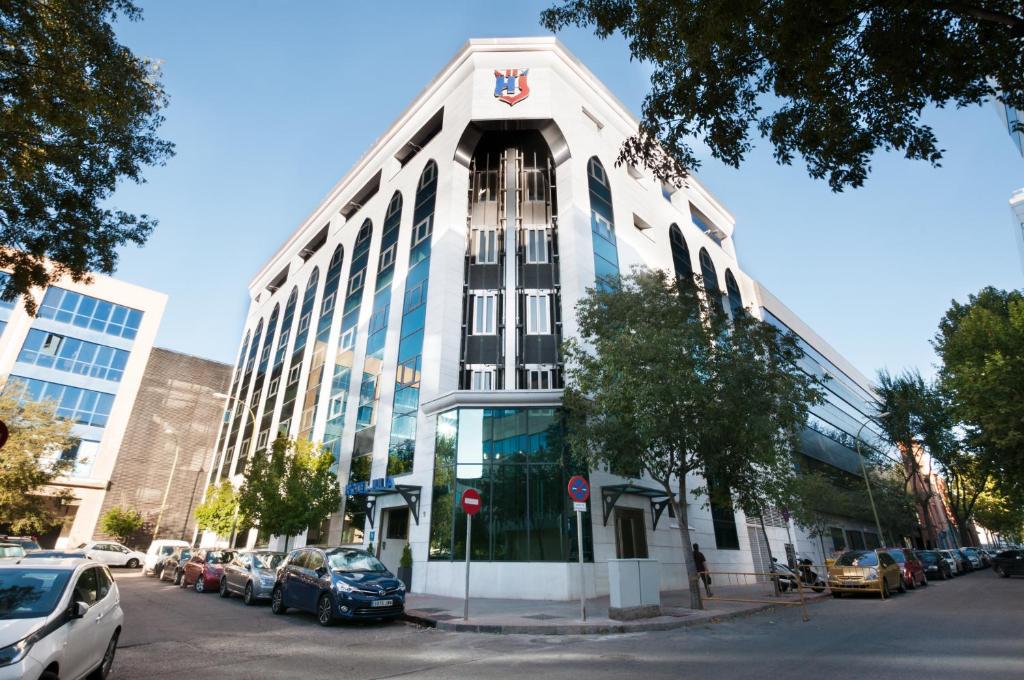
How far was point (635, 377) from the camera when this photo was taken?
13883 millimetres

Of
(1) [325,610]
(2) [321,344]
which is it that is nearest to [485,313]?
(1) [325,610]

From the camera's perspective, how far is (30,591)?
5.36m

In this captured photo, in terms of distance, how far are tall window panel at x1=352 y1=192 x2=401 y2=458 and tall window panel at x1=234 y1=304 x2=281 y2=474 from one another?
16436 millimetres

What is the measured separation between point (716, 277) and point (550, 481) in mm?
24279

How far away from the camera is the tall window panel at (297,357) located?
33.6 meters

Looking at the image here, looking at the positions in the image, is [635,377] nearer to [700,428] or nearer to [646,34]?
[700,428]

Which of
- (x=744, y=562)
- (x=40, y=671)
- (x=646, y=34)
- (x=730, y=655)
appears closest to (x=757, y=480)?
(x=730, y=655)

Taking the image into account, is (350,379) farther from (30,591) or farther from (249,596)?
(30,591)

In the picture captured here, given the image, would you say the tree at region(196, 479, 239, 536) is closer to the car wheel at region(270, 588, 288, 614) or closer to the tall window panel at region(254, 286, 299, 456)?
the tall window panel at region(254, 286, 299, 456)

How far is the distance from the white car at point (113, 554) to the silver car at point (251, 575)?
19321 mm

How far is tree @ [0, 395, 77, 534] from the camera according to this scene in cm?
2742

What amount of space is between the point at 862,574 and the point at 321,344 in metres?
29.6

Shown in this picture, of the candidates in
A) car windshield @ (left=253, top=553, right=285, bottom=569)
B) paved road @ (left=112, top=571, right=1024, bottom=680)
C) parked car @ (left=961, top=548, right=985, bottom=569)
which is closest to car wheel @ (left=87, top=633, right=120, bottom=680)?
paved road @ (left=112, top=571, right=1024, bottom=680)

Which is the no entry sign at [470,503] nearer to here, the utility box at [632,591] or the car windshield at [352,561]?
the car windshield at [352,561]
